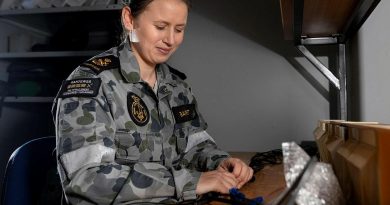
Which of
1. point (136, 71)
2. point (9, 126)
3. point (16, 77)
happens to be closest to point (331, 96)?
point (136, 71)

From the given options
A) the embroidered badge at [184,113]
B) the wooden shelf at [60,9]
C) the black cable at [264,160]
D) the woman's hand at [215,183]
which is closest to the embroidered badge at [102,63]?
the embroidered badge at [184,113]

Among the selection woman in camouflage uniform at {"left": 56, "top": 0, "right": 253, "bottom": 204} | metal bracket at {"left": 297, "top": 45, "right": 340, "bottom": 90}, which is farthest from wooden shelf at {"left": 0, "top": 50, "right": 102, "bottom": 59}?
metal bracket at {"left": 297, "top": 45, "right": 340, "bottom": 90}

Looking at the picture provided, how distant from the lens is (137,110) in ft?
3.23

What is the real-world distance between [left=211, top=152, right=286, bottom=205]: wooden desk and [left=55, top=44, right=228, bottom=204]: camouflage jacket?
126mm

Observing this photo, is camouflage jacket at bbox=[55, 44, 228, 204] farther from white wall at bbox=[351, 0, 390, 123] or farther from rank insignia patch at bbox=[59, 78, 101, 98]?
white wall at bbox=[351, 0, 390, 123]

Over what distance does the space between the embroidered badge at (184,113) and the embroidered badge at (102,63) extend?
0.81ft

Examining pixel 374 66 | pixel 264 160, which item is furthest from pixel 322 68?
pixel 264 160

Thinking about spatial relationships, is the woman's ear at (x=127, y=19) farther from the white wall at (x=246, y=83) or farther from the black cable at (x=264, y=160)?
the white wall at (x=246, y=83)

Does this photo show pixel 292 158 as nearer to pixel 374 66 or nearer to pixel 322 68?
pixel 374 66

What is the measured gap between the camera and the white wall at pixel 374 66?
1.15 meters

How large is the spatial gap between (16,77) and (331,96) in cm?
161

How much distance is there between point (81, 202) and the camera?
75 centimetres

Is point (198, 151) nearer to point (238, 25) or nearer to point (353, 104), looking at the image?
point (353, 104)

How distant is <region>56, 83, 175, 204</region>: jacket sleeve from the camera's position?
0.73 meters
